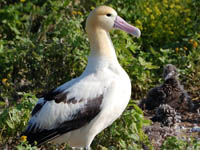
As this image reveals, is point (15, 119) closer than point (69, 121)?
No

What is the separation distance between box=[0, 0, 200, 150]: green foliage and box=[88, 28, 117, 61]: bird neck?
64 cm

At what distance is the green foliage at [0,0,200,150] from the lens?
18.1 ft

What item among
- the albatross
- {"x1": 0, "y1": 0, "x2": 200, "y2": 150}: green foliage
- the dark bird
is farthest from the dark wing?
the dark bird

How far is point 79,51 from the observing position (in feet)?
22.1

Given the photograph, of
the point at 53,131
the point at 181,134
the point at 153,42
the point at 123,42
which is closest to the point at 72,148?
the point at 53,131

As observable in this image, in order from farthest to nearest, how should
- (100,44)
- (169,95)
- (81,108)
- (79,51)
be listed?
(169,95) < (79,51) < (100,44) < (81,108)

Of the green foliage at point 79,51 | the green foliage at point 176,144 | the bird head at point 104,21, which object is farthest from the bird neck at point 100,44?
the green foliage at point 176,144

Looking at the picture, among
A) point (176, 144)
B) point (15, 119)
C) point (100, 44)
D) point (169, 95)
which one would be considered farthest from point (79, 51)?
point (176, 144)

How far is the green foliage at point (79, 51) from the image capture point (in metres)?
5.50

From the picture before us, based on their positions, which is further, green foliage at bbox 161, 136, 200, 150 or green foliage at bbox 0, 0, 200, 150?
green foliage at bbox 0, 0, 200, 150

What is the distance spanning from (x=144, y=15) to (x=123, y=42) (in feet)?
4.49

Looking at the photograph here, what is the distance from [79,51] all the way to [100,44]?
141 centimetres

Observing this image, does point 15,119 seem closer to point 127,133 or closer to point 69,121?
point 69,121

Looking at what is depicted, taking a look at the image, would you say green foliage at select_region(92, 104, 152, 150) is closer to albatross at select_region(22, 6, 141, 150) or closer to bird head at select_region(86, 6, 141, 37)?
albatross at select_region(22, 6, 141, 150)
